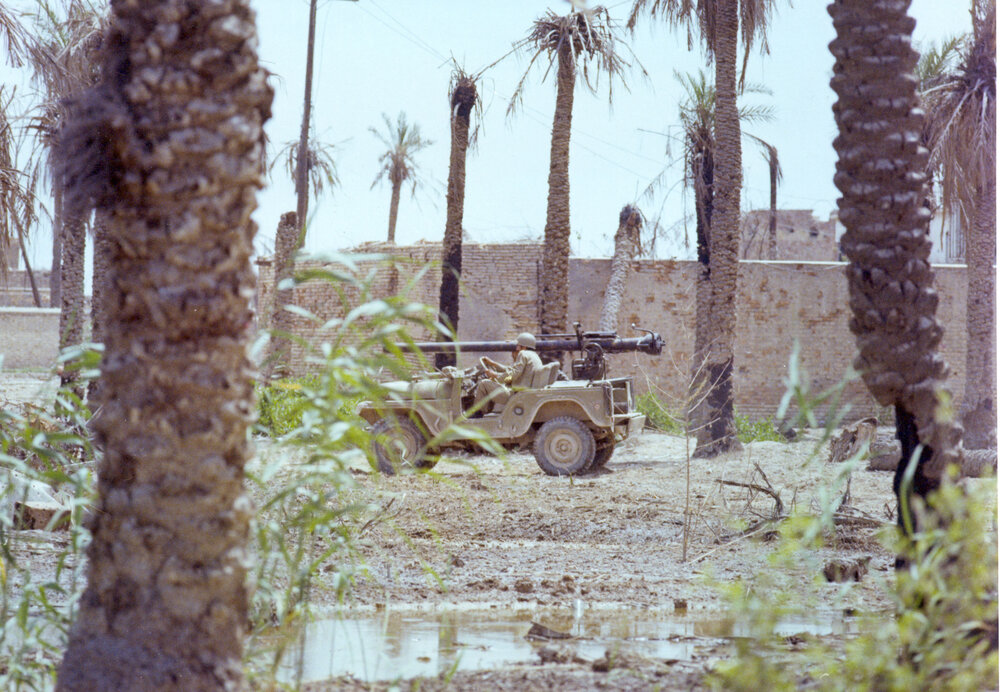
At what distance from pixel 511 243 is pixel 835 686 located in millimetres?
16980

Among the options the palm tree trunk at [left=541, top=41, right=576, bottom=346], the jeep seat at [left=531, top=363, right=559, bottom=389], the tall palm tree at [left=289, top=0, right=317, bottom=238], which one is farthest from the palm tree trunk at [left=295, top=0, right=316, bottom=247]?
the jeep seat at [left=531, top=363, right=559, bottom=389]

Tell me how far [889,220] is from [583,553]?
3.76 m

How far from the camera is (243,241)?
2.54 meters

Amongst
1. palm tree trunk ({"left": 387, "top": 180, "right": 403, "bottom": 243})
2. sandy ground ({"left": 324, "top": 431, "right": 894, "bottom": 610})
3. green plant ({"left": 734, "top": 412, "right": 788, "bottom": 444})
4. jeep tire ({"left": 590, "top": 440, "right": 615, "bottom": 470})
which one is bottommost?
sandy ground ({"left": 324, "top": 431, "right": 894, "bottom": 610})

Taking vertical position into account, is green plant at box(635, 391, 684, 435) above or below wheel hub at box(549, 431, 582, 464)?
above

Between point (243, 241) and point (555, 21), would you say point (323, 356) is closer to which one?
point (243, 241)

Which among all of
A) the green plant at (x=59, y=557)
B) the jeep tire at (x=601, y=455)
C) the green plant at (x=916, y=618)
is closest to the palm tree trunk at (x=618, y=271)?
the jeep tire at (x=601, y=455)

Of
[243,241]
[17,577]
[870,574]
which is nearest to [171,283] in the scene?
[243,241]

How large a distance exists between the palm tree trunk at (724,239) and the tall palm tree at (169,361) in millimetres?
11267

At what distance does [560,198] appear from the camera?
1584 centimetres

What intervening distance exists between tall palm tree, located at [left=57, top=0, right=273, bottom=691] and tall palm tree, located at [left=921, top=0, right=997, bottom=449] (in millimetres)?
9072

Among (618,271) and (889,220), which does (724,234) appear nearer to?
(618,271)

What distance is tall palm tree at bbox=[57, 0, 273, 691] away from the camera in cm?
240

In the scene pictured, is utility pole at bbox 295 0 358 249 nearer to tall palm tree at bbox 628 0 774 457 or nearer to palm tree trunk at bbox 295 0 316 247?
palm tree trunk at bbox 295 0 316 247
